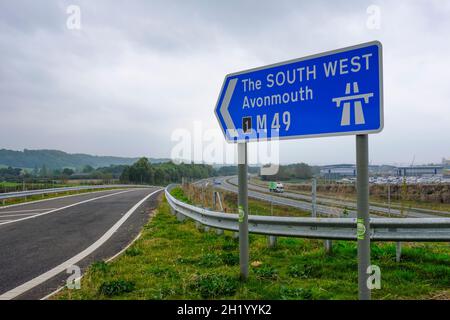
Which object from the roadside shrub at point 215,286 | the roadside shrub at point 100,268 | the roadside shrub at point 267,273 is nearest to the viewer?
the roadside shrub at point 215,286

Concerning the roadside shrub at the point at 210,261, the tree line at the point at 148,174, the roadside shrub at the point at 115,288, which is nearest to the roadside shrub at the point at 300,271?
the roadside shrub at the point at 210,261

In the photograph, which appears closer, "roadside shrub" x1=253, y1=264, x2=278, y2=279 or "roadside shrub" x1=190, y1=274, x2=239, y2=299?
"roadside shrub" x1=190, y1=274, x2=239, y2=299

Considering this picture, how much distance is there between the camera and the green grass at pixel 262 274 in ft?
12.6

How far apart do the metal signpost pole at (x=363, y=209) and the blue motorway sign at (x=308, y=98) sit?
17 centimetres

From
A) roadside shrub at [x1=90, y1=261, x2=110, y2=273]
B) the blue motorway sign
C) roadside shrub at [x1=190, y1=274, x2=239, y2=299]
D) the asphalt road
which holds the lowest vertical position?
the asphalt road

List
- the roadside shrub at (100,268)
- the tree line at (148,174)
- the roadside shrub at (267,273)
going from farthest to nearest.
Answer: the tree line at (148,174) < the roadside shrub at (100,268) < the roadside shrub at (267,273)

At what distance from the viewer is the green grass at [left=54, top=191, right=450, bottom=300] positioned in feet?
12.6

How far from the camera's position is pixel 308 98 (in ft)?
11.4

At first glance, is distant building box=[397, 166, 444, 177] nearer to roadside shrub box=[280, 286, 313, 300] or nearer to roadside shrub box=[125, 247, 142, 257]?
roadside shrub box=[280, 286, 313, 300]

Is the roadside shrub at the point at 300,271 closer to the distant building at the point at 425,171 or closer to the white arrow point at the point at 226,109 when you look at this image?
the white arrow point at the point at 226,109

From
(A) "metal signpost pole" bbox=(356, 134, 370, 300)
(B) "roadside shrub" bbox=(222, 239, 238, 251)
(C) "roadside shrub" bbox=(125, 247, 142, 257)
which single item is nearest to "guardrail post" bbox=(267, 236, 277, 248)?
(B) "roadside shrub" bbox=(222, 239, 238, 251)

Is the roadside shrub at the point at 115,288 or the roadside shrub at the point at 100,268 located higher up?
the roadside shrub at the point at 115,288

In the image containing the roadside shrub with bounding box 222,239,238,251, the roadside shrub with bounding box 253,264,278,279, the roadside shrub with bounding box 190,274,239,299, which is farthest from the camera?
the roadside shrub with bounding box 222,239,238,251

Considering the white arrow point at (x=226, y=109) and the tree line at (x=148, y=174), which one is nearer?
the white arrow point at (x=226, y=109)
